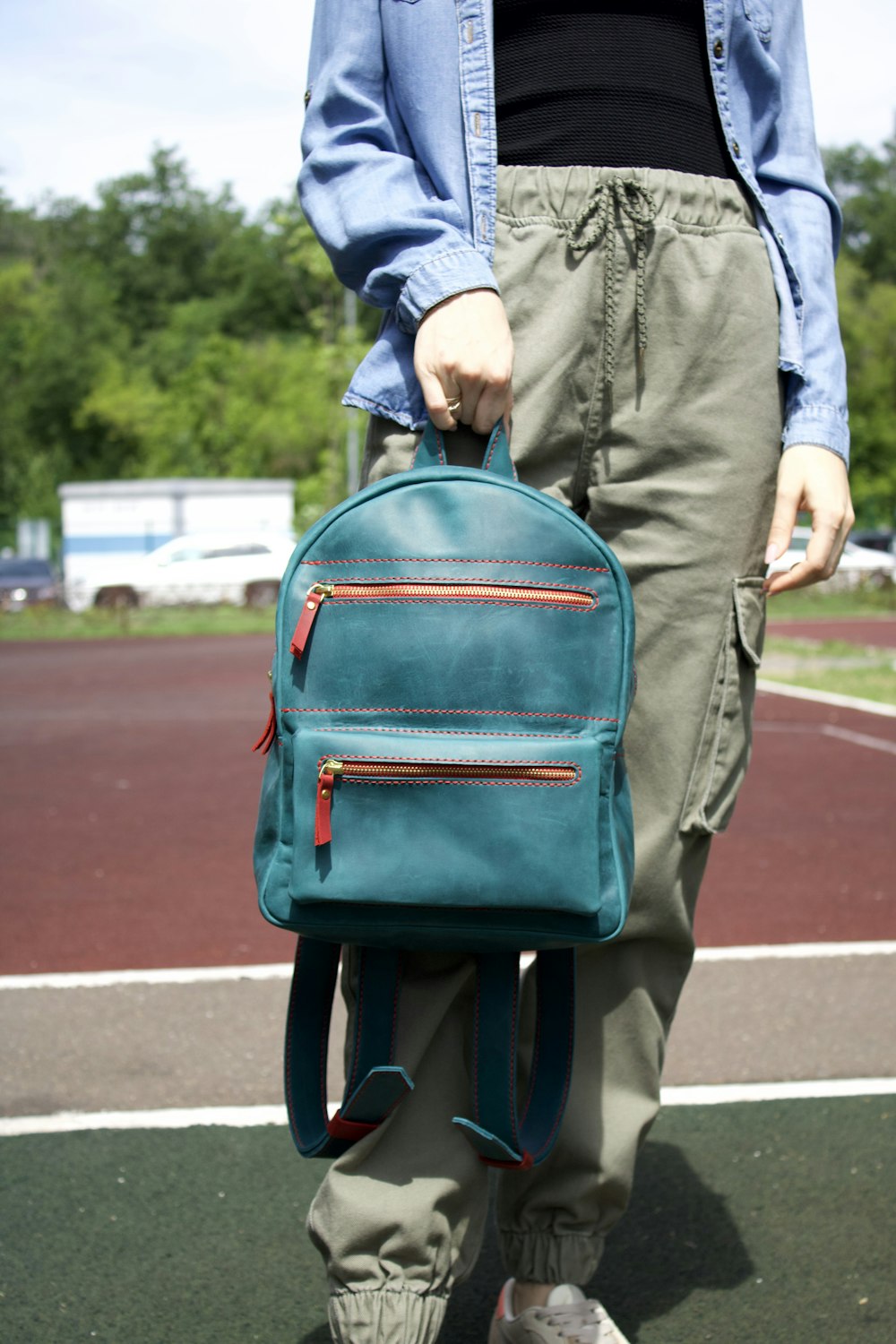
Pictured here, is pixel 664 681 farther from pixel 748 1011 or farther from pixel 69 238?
pixel 69 238

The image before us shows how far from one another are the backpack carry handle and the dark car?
28504mm

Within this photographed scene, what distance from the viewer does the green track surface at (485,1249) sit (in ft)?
7.36

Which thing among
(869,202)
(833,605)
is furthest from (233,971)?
(869,202)

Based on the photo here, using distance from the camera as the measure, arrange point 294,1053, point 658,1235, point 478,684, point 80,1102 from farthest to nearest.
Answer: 1. point 80,1102
2. point 658,1235
3. point 294,1053
4. point 478,684

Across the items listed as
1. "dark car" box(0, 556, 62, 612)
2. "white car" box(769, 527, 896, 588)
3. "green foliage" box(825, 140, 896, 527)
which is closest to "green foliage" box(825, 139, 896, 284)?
"green foliage" box(825, 140, 896, 527)

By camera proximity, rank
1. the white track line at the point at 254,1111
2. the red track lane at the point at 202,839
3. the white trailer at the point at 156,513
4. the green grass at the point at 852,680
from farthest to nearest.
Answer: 1. the white trailer at the point at 156,513
2. the green grass at the point at 852,680
3. the red track lane at the point at 202,839
4. the white track line at the point at 254,1111

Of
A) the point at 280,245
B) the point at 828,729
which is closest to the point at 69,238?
the point at 280,245

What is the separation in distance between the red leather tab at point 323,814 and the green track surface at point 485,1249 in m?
0.97

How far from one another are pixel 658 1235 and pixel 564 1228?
534mm

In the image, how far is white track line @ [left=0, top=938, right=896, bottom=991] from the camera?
389 centimetres

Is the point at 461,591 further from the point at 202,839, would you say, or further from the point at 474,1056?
the point at 202,839

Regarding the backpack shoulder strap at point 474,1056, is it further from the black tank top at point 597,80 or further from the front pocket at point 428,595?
the black tank top at point 597,80

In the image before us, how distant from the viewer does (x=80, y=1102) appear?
311cm

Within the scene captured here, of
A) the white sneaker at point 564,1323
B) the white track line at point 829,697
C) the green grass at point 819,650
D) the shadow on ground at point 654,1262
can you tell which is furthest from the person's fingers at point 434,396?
the green grass at point 819,650
